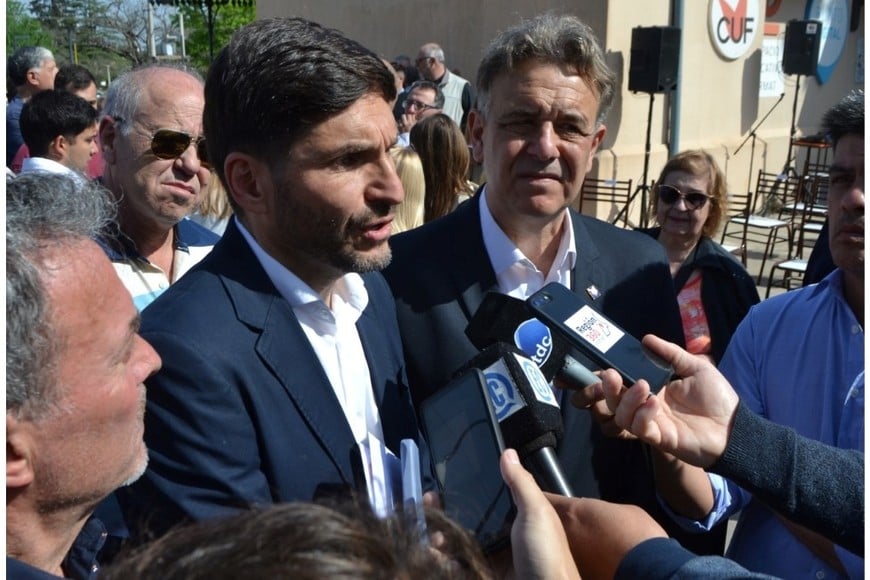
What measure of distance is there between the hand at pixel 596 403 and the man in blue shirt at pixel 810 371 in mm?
214

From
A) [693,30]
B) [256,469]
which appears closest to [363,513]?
[256,469]

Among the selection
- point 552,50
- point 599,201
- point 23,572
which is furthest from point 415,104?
point 23,572

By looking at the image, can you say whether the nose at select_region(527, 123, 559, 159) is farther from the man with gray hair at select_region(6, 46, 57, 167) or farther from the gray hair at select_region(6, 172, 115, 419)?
the man with gray hair at select_region(6, 46, 57, 167)

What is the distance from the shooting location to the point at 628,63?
10133mm

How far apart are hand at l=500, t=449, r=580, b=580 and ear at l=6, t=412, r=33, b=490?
65 cm

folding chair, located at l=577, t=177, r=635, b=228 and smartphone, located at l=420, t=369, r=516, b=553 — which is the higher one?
smartphone, located at l=420, t=369, r=516, b=553

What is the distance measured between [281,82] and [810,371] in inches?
50.5

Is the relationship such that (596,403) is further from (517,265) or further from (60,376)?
(60,376)

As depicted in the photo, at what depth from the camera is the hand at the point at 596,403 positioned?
1664 millimetres

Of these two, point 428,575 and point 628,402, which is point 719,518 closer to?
point 628,402

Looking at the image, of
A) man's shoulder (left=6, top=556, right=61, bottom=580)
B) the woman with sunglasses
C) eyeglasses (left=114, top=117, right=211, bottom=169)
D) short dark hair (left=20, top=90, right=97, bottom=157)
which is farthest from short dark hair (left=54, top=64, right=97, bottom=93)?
man's shoulder (left=6, top=556, right=61, bottom=580)

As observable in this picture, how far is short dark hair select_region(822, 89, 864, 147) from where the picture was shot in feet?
6.58

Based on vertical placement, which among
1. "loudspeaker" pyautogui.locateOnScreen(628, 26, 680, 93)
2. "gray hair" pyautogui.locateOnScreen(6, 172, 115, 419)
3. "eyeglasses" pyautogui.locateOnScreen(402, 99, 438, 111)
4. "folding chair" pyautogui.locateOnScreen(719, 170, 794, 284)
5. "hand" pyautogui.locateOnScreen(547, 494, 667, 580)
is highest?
"loudspeaker" pyautogui.locateOnScreen(628, 26, 680, 93)

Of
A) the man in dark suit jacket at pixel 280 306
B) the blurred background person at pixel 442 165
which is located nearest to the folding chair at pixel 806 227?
the blurred background person at pixel 442 165
